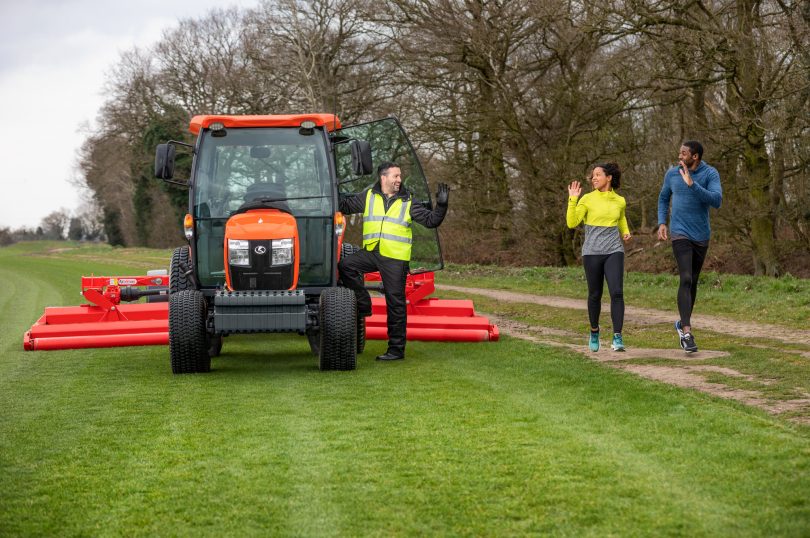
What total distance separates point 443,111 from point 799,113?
39.8 ft

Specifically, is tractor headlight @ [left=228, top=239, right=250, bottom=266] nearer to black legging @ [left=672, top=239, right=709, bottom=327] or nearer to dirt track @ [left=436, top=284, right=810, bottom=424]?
dirt track @ [left=436, top=284, right=810, bottom=424]

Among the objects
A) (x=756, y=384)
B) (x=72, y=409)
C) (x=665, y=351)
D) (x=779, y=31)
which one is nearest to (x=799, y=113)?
(x=779, y=31)

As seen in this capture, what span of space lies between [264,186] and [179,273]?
5.18ft

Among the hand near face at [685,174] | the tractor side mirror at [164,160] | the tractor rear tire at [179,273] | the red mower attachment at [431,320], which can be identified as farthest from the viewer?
the red mower attachment at [431,320]

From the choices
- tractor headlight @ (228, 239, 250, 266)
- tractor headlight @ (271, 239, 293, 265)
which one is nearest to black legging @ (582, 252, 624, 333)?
tractor headlight @ (271, 239, 293, 265)

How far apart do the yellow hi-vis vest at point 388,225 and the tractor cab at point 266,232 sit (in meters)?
0.31

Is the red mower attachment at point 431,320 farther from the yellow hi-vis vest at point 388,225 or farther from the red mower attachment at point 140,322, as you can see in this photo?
the yellow hi-vis vest at point 388,225

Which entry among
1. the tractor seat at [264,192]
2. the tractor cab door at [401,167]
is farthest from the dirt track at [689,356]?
the tractor seat at [264,192]

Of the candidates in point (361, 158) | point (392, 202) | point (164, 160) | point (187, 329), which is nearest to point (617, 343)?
point (392, 202)

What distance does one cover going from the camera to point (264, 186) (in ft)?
36.8

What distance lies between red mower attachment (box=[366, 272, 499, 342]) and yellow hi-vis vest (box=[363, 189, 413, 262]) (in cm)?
175

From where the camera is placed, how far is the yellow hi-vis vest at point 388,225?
11359 millimetres

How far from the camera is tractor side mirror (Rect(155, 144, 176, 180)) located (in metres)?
10.7

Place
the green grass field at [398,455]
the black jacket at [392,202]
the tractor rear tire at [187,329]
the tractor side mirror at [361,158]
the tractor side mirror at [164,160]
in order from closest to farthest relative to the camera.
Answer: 1. the green grass field at [398,455]
2. the tractor rear tire at [187,329]
3. the tractor side mirror at [361,158]
4. the tractor side mirror at [164,160]
5. the black jacket at [392,202]
